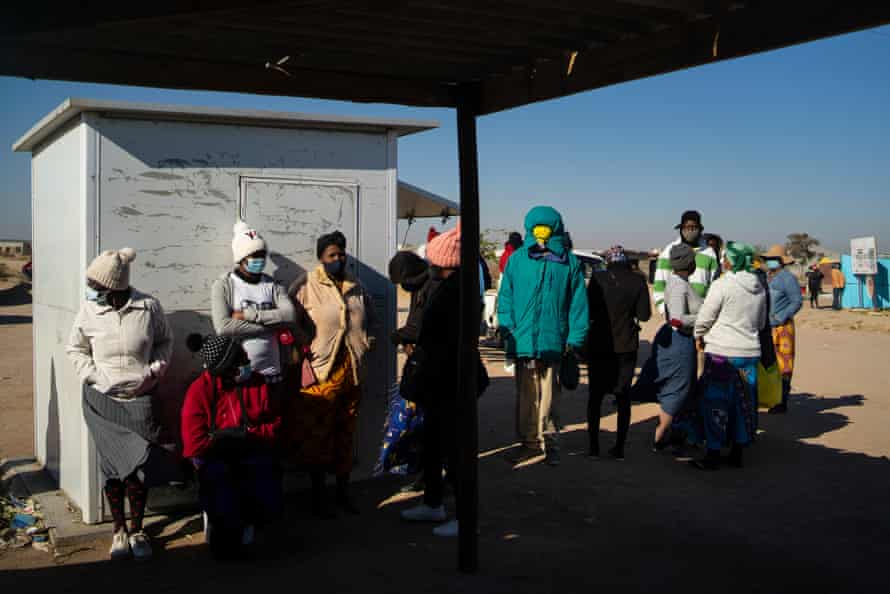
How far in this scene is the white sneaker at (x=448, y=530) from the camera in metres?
5.32

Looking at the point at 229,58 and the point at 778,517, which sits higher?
the point at 229,58

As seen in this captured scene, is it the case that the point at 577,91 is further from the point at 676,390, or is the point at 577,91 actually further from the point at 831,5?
the point at 676,390

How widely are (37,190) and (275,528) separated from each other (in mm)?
3506

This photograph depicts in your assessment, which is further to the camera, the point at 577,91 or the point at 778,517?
the point at 778,517

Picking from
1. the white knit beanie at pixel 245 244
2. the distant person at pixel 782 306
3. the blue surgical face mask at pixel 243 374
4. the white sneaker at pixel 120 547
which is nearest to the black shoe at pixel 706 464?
the distant person at pixel 782 306

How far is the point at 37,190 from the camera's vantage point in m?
6.76

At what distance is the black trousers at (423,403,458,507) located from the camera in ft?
17.9

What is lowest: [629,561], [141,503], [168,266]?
[629,561]

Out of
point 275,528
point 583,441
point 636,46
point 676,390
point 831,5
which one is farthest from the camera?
point 583,441

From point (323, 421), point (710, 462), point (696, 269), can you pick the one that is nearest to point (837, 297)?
point (696, 269)

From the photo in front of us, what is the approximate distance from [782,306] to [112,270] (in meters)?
7.51

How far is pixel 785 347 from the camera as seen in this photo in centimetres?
979

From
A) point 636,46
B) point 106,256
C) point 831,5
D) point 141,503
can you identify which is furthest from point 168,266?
point 831,5

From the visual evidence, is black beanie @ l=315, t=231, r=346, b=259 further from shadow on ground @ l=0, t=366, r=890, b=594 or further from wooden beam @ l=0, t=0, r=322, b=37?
wooden beam @ l=0, t=0, r=322, b=37
